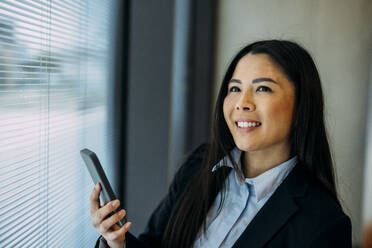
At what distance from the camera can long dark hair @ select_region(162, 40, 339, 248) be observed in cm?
141

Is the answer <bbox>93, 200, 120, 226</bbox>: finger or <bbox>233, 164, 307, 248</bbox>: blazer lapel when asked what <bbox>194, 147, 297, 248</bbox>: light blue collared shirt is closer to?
<bbox>233, 164, 307, 248</bbox>: blazer lapel

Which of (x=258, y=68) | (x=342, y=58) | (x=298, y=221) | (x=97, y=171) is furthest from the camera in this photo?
(x=342, y=58)

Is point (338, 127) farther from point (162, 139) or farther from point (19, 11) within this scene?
point (19, 11)

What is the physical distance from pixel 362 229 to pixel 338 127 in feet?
2.10

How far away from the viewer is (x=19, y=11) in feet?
3.09

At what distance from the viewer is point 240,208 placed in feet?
4.75

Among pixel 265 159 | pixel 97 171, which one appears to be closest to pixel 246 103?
pixel 265 159

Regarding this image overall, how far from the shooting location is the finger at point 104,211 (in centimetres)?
110

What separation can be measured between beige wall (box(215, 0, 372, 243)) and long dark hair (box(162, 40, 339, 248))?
914 mm

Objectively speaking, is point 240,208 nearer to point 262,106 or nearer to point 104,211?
point 262,106

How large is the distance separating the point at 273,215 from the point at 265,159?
9.9 inches

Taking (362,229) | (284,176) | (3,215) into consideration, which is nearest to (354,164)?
(362,229)

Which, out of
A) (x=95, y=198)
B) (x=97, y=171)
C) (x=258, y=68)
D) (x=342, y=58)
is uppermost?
(x=342, y=58)

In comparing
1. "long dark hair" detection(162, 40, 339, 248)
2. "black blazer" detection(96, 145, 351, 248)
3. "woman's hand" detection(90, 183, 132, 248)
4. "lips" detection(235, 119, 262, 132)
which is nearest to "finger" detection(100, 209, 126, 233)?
"woman's hand" detection(90, 183, 132, 248)
